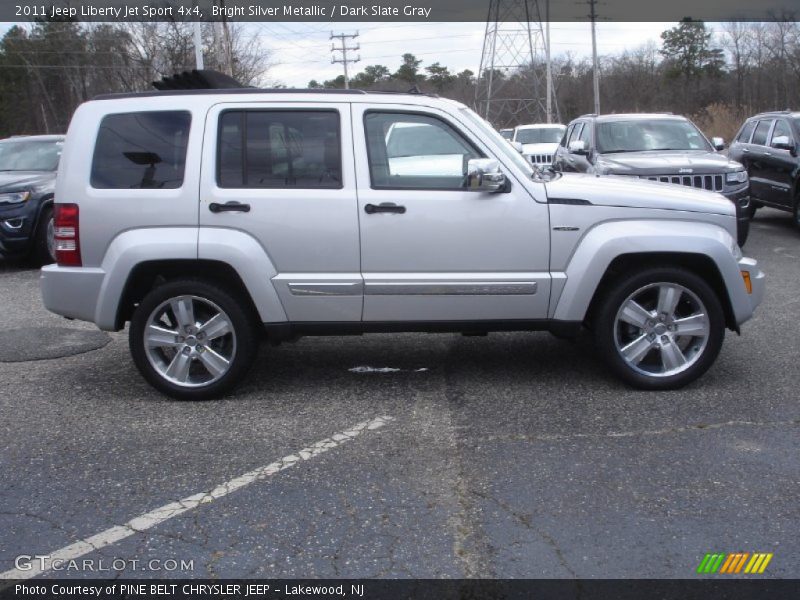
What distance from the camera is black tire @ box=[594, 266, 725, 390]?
5.49 meters

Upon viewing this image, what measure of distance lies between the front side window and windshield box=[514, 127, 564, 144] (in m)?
18.7

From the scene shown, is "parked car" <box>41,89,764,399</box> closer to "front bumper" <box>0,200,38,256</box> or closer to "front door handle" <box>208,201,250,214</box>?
"front door handle" <box>208,201,250,214</box>

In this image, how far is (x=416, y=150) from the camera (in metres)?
5.55

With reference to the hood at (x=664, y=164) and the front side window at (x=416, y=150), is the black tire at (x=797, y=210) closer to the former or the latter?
the hood at (x=664, y=164)

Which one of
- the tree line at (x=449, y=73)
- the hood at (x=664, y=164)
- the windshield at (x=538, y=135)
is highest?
the tree line at (x=449, y=73)

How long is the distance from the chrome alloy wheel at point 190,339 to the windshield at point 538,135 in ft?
63.0

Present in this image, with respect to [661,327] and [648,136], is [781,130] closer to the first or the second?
[648,136]

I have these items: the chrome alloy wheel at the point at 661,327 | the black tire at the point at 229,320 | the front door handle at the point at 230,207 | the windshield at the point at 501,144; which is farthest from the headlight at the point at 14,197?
the chrome alloy wheel at the point at 661,327

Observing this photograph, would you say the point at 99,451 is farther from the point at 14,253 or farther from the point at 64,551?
the point at 14,253

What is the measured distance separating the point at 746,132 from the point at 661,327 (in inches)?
391

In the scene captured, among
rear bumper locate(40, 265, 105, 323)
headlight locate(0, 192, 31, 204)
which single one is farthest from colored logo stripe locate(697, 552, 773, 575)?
headlight locate(0, 192, 31, 204)

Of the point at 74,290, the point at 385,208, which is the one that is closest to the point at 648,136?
the point at 385,208

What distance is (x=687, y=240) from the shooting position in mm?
5438
